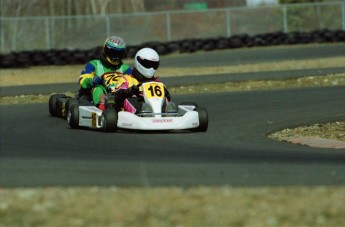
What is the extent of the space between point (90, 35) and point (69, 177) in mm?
32067

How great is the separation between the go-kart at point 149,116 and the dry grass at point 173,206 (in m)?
4.88

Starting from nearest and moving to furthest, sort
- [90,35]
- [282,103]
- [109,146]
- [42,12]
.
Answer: [109,146] → [282,103] → [90,35] → [42,12]

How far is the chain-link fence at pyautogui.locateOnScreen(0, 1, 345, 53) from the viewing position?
38.9 meters

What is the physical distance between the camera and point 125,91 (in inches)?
541

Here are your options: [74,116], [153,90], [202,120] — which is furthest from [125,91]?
[202,120]

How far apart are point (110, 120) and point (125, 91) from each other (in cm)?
68

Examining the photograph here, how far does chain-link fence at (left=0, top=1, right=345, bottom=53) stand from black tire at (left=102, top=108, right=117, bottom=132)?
23.5m

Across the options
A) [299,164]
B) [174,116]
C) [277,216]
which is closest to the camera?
[277,216]

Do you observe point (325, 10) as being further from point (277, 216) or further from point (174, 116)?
point (277, 216)

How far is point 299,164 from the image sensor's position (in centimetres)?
979

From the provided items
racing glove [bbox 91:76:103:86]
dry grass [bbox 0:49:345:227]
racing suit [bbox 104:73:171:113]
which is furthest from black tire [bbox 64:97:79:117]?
dry grass [bbox 0:49:345:227]

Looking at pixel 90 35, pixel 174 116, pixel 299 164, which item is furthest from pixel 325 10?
pixel 299 164

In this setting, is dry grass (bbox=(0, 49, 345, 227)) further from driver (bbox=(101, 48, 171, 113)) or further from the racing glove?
the racing glove

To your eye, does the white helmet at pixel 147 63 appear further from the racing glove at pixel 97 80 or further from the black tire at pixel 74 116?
the black tire at pixel 74 116
